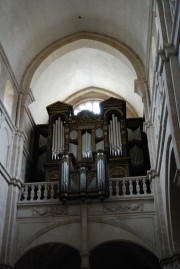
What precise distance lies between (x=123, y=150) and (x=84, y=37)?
5825 millimetres

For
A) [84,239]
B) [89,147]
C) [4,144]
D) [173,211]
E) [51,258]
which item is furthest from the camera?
[89,147]

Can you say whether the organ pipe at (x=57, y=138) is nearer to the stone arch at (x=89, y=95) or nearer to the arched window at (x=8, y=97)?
the arched window at (x=8, y=97)

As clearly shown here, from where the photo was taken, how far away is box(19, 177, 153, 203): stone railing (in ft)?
44.4

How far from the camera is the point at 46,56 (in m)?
16.9

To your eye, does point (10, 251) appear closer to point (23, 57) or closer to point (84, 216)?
point (84, 216)

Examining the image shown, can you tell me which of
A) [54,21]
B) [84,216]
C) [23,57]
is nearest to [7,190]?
[84,216]

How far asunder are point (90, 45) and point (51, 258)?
10.1m

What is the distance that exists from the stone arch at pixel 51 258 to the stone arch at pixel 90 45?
6.94 meters

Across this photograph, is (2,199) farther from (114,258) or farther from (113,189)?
(114,258)

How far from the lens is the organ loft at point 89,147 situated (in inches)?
542

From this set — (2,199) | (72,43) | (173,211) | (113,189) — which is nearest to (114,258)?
(113,189)

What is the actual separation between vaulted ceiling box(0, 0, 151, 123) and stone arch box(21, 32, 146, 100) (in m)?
0.07

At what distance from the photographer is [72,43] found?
17375 millimetres

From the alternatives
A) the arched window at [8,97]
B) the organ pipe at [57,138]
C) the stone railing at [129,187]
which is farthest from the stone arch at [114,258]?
the arched window at [8,97]
